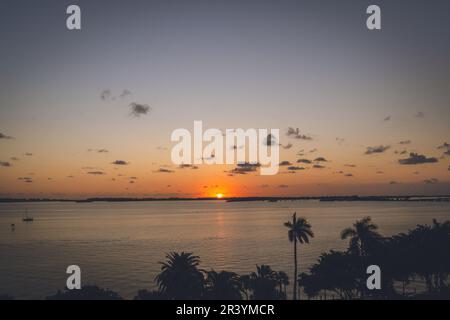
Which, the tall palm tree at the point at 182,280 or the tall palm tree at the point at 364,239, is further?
the tall palm tree at the point at 364,239

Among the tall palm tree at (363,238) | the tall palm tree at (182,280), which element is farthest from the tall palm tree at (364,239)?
the tall palm tree at (182,280)

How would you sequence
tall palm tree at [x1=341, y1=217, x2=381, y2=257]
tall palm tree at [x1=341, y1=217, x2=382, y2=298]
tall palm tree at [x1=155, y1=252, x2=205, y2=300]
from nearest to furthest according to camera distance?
tall palm tree at [x1=155, y1=252, x2=205, y2=300] < tall palm tree at [x1=341, y1=217, x2=382, y2=298] < tall palm tree at [x1=341, y1=217, x2=381, y2=257]

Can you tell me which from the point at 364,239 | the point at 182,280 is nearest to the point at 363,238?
the point at 364,239

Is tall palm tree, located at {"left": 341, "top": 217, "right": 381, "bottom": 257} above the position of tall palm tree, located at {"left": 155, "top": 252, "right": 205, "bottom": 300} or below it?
above

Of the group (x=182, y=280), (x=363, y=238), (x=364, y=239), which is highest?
(x=363, y=238)

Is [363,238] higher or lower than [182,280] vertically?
higher

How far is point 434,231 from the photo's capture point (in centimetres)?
7225

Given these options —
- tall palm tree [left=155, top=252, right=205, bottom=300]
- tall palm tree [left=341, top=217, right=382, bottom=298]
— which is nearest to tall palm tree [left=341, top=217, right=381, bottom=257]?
tall palm tree [left=341, top=217, right=382, bottom=298]

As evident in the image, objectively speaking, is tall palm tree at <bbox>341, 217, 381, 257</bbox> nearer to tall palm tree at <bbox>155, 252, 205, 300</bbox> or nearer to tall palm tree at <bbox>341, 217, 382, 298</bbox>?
tall palm tree at <bbox>341, 217, 382, 298</bbox>

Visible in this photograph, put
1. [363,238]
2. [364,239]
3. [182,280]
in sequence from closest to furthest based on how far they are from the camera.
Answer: [182,280] → [364,239] → [363,238]

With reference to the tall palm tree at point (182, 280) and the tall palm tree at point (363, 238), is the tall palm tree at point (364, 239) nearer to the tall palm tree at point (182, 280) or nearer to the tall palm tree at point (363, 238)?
the tall palm tree at point (363, 238)

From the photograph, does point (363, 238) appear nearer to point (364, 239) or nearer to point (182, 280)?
point (364, 239)
